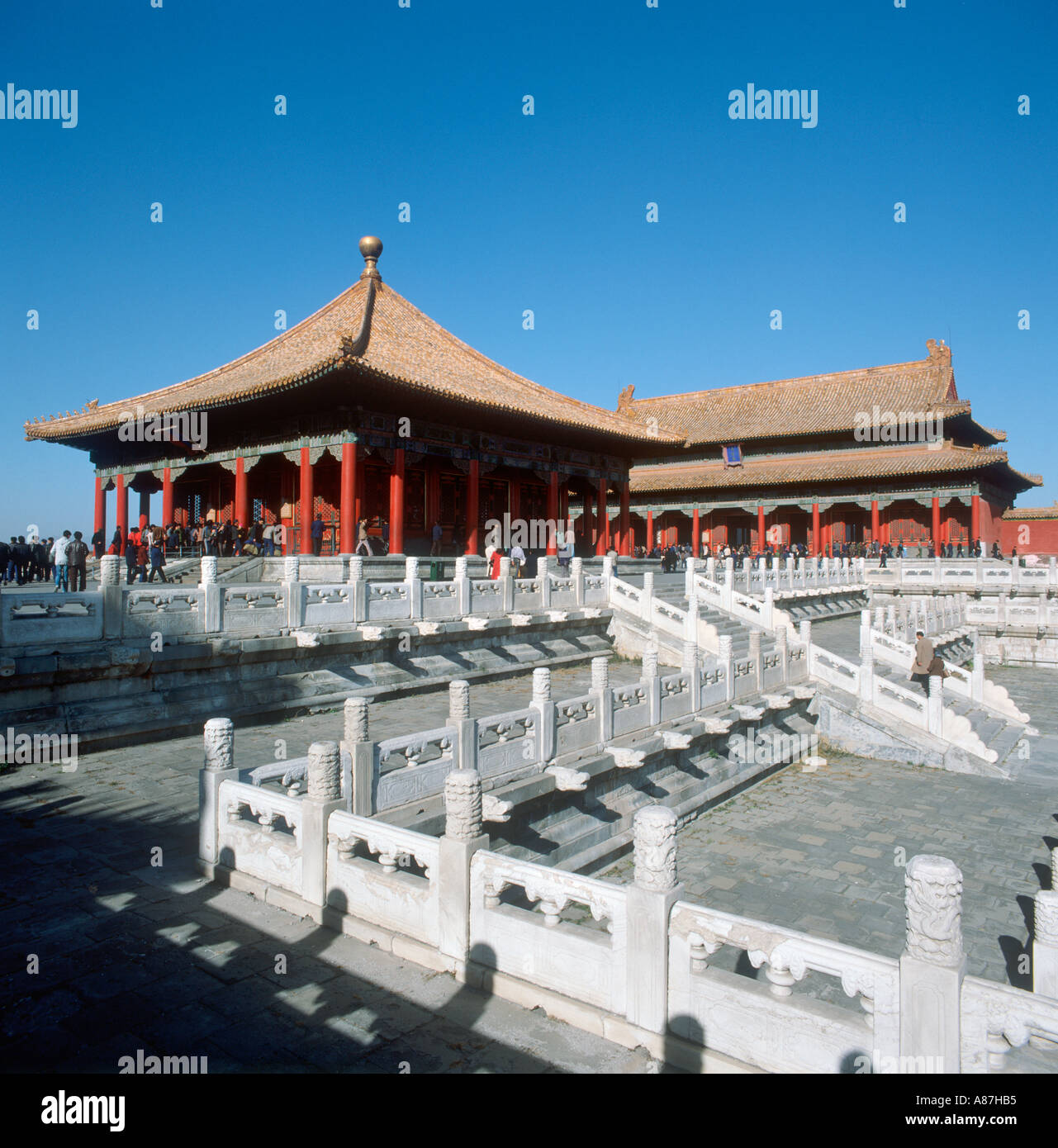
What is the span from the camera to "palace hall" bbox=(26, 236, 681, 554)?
16.7m

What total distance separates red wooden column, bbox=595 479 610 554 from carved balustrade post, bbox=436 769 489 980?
2028 centimetres

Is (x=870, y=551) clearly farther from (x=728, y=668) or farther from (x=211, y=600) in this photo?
(x=211, y=600)

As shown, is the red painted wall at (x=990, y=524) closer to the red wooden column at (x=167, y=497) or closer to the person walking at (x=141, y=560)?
the red wooden column at (x=167, y=497)

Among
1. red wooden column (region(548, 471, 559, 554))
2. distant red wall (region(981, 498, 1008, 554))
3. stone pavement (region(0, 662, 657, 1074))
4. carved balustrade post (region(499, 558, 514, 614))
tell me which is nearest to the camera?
stone pavement (region(0, 662, 657, 1074))

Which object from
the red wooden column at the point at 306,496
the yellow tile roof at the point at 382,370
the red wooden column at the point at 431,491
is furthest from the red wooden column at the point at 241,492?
the red wooden column at the point at 431,491

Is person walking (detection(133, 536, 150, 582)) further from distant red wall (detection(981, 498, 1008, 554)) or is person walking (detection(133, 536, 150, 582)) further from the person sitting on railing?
distant red wall (detection(981, 498, 1008, 554))

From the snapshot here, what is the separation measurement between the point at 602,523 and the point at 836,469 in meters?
15.6

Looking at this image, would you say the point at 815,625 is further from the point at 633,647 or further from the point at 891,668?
the point at 633,647

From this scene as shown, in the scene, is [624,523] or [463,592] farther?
[624,523]

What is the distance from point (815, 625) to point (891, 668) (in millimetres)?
7306

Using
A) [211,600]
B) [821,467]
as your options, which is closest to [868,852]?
[211,600]

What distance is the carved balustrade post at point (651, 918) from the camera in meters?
3.69

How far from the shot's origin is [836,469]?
1383 inches

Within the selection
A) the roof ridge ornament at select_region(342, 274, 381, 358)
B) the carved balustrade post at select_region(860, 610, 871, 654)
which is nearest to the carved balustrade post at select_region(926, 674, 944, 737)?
the carved balustrade post at select_region(860, 610, 871, 654)
